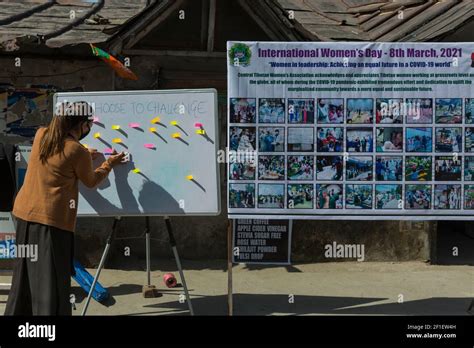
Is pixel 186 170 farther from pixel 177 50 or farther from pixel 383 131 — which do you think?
pixel 177 50

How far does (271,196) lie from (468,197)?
192 centimetres

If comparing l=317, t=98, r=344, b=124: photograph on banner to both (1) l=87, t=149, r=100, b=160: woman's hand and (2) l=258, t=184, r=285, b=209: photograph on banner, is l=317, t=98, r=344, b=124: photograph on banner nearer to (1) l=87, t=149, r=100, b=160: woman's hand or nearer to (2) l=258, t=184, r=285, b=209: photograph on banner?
(2) l=258, t=184, r=285, b=209: photograph on banner

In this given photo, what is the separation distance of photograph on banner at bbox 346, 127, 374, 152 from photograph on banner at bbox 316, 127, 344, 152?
2.7 inches

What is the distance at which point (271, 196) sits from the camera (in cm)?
606

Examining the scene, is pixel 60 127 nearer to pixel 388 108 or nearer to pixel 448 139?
pixel 388 108

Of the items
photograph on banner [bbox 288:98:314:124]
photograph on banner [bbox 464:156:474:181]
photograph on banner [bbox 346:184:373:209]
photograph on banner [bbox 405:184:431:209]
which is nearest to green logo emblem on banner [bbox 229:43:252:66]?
photograph on banner [bbox 288:98:314:124]

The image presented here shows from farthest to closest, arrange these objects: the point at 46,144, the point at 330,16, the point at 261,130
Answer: the point at 330,16, the point at 261,130, the point at 46,144

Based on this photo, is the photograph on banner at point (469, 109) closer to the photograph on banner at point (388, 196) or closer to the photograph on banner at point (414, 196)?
the photograph on banner at point (414, 196)

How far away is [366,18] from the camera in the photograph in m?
11.2

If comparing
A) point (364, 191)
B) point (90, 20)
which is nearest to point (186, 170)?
point (364, 191)

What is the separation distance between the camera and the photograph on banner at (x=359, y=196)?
6.11 m

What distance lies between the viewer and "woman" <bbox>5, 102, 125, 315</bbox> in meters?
5.09

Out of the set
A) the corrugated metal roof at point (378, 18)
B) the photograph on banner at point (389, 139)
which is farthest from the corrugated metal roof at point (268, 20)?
the photograph on banner at point (389, 139)
